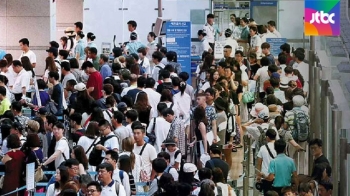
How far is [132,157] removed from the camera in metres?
11.1

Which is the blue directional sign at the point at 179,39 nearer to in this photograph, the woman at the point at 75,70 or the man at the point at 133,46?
the man at the point at 133,46

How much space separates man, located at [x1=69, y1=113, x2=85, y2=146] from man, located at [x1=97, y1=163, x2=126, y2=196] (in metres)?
2.53

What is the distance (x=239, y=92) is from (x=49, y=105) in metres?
4.13

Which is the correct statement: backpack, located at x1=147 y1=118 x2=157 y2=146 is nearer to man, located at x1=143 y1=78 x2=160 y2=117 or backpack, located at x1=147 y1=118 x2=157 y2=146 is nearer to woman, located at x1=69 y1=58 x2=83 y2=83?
man, located at x1=143 y1=78 x2=160 y2=117

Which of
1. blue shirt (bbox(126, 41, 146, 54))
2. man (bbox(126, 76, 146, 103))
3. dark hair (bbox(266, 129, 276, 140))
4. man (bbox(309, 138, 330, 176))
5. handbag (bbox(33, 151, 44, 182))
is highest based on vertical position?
blue shirt (bbox(126, 41, 146, 54))

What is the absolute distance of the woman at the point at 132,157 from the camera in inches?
438

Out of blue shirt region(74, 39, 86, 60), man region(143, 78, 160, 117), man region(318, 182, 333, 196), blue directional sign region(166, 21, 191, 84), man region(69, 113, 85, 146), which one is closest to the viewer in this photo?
man region(318, 182, 333, 196)

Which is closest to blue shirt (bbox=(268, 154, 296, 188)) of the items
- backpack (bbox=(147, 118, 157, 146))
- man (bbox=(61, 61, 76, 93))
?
backpack (bbox=(147, 118, 157, 146))

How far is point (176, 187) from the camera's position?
969 centimetres

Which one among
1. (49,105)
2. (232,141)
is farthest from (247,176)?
(49,105)

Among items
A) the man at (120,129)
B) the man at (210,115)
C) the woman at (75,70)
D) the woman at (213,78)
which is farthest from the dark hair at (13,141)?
the woman at (213,78)

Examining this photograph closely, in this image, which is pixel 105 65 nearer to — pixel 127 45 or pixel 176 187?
pixel 127 45

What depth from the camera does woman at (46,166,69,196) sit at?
982 centimetres

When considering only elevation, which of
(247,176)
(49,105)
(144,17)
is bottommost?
(247,176)
